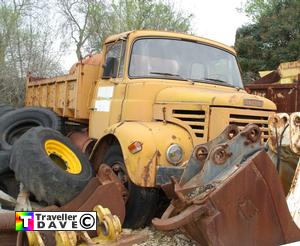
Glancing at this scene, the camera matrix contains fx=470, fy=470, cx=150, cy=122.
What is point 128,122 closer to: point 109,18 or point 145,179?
point 145,179

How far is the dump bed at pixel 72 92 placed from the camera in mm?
6836

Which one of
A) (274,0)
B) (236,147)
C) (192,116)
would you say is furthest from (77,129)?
(274,0)

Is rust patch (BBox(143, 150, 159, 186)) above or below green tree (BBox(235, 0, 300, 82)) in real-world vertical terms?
below

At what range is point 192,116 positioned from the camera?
5145 mm

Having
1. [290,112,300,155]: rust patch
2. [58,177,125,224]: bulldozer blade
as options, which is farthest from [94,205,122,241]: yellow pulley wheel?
[290,112,300,155]: rust patch

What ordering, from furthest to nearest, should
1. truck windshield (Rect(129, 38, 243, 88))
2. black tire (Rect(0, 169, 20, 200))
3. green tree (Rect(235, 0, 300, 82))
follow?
green tree (Rect(235, 0, 300, 82)) < black tire (Rect(0, 169, 20, 200)) < truck windshield (Rect(129, 38, 243, 88))

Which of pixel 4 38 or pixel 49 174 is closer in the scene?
pixel 49 174

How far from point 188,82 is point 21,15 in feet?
54.7

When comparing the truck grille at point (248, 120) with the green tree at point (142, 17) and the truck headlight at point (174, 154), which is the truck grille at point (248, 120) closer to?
the truck headlight at point (174, 154)

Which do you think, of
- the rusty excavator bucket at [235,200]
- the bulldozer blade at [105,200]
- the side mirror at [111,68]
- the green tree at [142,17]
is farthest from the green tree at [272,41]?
the rusty excavator bucket at [235,200]

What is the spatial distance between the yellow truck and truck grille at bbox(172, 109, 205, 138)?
0.4 inches

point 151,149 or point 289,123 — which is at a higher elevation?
point 289,123

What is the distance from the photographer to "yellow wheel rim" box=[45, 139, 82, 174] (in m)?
5.75

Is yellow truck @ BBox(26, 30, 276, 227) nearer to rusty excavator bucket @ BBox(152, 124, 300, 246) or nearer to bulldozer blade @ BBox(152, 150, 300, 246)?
rusty excavator bucket @ BBox(152, 124, 300, 246)
